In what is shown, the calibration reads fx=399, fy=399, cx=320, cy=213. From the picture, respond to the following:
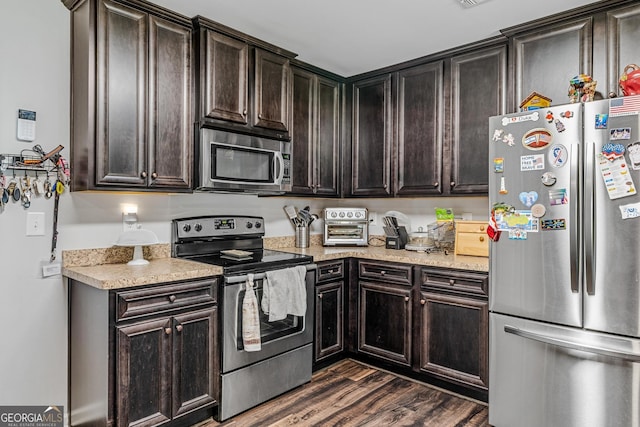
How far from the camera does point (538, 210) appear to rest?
2.08 metres

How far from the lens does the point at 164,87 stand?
241 cm

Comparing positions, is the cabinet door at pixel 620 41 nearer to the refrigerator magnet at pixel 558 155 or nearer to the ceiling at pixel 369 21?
the ceiling at pixel 369 21

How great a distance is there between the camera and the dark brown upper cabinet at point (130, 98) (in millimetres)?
2152

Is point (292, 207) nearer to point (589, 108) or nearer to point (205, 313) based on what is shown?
point (205, 313)

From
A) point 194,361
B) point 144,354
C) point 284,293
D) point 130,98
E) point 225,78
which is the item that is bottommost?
point 194,361

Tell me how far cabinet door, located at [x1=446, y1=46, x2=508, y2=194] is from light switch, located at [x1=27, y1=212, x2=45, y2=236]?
266cm

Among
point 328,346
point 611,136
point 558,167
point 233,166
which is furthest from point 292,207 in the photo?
point 611,136

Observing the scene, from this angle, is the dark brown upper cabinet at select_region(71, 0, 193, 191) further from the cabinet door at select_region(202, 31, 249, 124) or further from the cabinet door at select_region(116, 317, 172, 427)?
the cabinet door at select_region(116, 317, 172, 427)

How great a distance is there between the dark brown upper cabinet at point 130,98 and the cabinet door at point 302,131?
37.2 inches

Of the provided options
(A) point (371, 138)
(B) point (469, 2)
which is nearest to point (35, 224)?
(A) point (371, 138)

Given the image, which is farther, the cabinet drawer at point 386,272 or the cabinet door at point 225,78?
the cabinet drawer at point 386,272

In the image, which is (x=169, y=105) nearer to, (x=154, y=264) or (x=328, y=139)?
(x=154, y=264)

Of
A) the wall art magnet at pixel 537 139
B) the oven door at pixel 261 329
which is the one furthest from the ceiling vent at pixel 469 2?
the oven door at pixel 261 329

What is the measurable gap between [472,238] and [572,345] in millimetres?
1053
